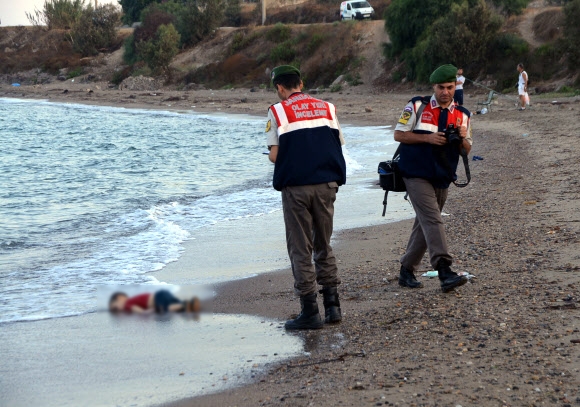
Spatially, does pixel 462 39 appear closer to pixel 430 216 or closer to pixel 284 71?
pixel 430 216

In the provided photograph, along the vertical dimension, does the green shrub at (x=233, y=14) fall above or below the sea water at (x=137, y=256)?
above

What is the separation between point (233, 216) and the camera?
11891mm

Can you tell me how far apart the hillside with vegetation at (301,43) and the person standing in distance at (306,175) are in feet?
96.0

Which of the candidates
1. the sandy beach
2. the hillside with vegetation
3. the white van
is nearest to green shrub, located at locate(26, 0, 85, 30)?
the hillside with vegetation

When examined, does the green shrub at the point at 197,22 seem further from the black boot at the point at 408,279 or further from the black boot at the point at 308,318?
the black boot at the point at 308,318

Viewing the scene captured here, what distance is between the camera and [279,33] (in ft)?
193

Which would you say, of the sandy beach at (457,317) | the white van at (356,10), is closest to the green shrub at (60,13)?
the white van at (356,10)

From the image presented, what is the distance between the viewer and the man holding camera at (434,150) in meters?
6.25

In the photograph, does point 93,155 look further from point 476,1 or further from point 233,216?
point 476,1

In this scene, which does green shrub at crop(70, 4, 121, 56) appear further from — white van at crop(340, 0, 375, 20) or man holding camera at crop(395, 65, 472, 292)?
man holding camera at crop(395, 65, 472, 292)

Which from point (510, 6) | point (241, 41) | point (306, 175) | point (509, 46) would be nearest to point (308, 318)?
point (306, 175)

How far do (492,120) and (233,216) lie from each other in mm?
15570

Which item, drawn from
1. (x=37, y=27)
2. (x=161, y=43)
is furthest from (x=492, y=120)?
(x=37, y=27)

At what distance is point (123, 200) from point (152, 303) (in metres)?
9.64
